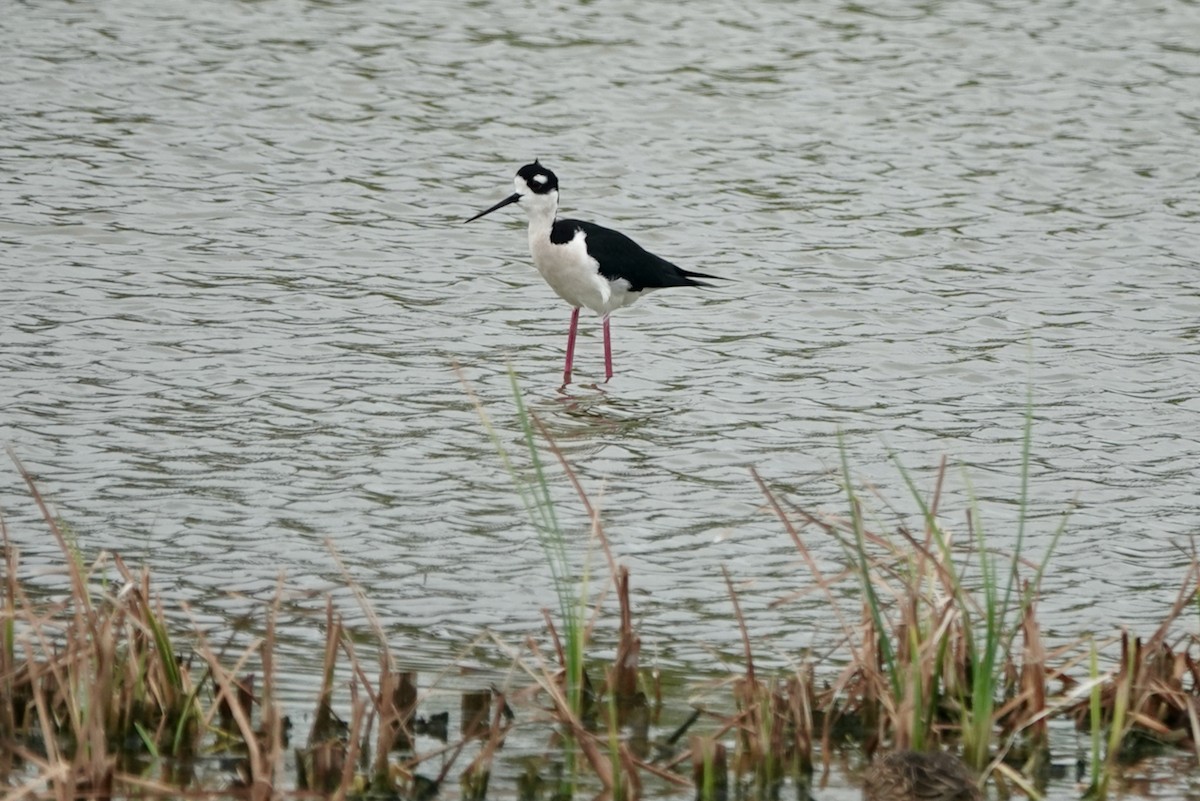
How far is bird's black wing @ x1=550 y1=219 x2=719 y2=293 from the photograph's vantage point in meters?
10.4

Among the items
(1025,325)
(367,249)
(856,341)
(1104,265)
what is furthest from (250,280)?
(1104,265)

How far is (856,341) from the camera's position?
10.5m

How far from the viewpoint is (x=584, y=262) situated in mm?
10312

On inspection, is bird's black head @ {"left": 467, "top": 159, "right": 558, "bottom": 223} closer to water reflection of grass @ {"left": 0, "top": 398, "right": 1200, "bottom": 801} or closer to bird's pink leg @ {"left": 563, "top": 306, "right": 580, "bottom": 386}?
bird's pink leg @ {"left": 563, "top": 306, "right": 580, "bottom": 386}

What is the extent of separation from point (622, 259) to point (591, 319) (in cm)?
113

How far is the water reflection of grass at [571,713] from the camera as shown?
15.3 ft

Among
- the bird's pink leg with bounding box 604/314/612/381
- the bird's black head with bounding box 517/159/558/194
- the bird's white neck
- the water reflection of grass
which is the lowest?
the bird's pink leg with bounding box 604/314/612/381

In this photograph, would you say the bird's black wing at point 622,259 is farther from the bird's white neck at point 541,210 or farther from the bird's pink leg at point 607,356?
the bird's pink leg at point 607,356

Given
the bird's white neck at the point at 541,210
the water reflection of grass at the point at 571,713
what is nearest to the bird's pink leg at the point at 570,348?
the bird's white neck at the point at 541,210

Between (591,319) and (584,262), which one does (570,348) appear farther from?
(591,319)

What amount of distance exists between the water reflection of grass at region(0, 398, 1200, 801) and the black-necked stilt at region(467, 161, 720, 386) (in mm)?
4968

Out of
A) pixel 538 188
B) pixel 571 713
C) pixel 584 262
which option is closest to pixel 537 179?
pixel 538 188

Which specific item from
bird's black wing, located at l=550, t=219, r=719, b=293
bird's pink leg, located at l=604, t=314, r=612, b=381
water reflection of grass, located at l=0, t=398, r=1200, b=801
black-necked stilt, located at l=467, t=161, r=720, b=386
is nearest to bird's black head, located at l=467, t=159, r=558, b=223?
black-necked stilt, located at l=467, t=161, r=720, b=386

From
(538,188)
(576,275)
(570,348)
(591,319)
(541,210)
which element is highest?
(538,188)
